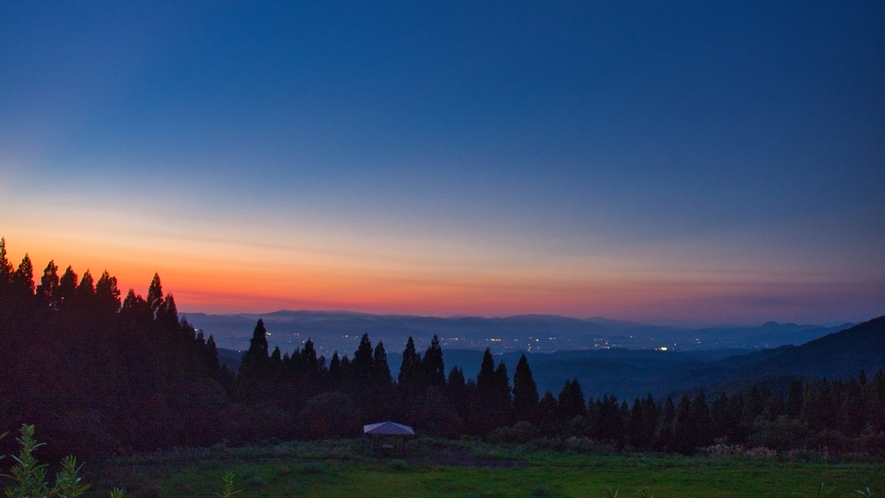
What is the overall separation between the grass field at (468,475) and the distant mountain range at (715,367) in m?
61.1

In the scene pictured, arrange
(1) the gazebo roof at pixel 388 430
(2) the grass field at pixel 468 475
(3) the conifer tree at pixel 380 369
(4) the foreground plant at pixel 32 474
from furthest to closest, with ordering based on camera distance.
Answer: (3) the conifer tree at pixel 380 369, (1) the gazebo roof at pixel 388 430, (2) the grass field at pixel 468 475, (4) the foreground plant at pixel 32 474

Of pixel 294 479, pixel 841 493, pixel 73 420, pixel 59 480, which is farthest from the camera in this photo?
pixel 73 420

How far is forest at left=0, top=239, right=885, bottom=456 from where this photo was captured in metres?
23.3

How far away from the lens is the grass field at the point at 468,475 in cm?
1473

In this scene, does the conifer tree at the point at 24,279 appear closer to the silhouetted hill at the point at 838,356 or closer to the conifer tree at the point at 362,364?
the conifer tree at the point at 362,364

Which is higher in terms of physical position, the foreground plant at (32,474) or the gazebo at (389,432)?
the foreground plant at (32,474)

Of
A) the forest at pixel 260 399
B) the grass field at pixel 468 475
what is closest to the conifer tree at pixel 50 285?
the forest at pixel 260 399

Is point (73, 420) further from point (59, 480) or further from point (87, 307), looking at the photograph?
point (59, 480)

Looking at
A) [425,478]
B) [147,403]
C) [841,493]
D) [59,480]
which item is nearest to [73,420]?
[147,403]

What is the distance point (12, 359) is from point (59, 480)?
23689mm

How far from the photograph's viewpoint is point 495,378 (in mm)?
39719

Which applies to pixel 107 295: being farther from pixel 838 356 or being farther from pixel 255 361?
pixel 838 356

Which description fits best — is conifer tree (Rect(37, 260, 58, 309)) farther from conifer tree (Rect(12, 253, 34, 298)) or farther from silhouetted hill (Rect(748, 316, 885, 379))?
silhouetted hill (Rect(748, 316, 885, 379))

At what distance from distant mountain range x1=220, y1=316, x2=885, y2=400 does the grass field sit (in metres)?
61.1
